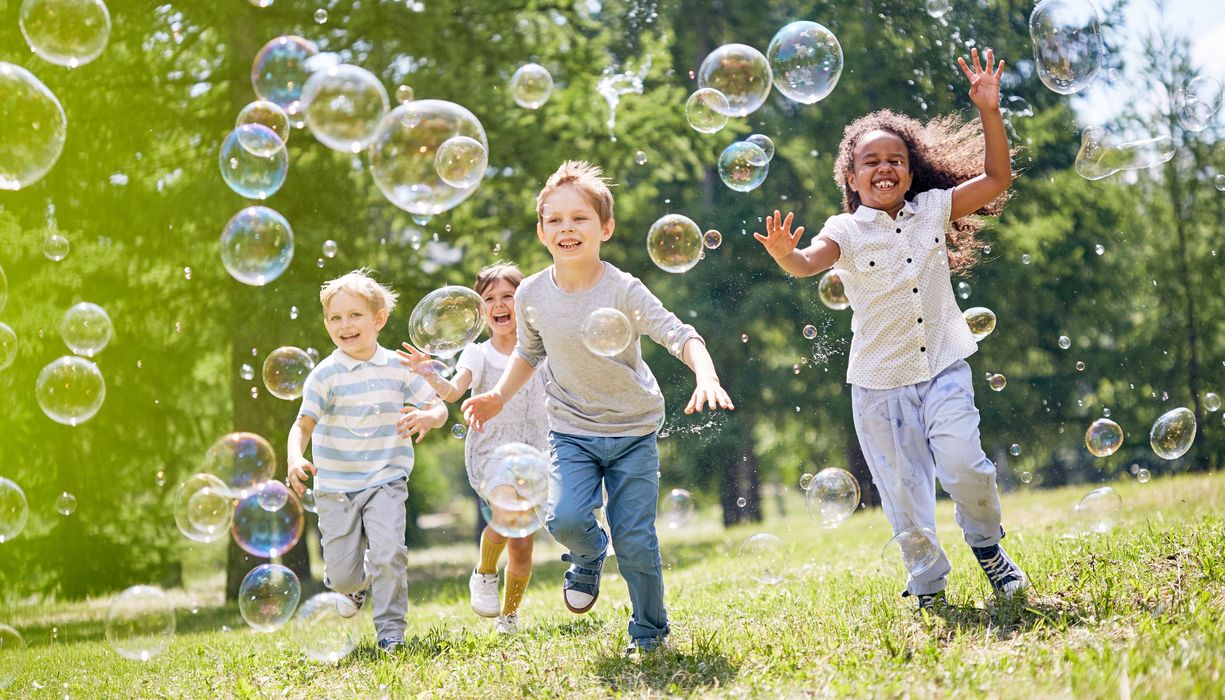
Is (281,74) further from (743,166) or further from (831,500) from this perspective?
(831,500)

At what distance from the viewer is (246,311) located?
9.88m

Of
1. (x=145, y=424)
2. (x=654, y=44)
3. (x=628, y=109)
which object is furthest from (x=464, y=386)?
(x=654, y=44)

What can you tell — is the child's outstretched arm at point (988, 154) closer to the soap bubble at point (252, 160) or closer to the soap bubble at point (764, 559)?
the soap bubble at point (764, 559)

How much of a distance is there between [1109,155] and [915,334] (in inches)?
93.3

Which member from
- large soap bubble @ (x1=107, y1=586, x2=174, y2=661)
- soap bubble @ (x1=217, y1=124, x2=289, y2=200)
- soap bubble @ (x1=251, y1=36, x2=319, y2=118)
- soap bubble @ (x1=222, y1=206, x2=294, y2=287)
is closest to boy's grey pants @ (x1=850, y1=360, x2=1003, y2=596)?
large soap bubble @ (x1=107, y1=586, x2=174, y2=661)

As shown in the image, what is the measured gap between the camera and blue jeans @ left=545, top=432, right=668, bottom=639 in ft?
13.3

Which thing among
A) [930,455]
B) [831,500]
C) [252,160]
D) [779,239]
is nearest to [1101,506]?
[831,500]

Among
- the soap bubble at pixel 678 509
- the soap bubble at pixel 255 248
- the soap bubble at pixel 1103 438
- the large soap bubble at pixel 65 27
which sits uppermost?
the large soap bubble at pixel 65 27

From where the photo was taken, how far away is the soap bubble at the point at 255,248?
5836mm

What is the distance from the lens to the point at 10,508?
6.02 meters

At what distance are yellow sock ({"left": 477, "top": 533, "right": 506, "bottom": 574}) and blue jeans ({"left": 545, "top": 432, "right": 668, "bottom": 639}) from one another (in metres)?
1.23

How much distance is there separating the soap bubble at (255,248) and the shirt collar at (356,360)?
3.41 feet

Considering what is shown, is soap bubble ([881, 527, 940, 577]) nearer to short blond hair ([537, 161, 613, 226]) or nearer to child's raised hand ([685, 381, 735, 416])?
child's raised hand ([685, 381, 735, 416])

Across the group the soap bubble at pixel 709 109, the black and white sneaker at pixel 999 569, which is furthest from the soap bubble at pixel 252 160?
the black and white sneaker at pixel 999 569
